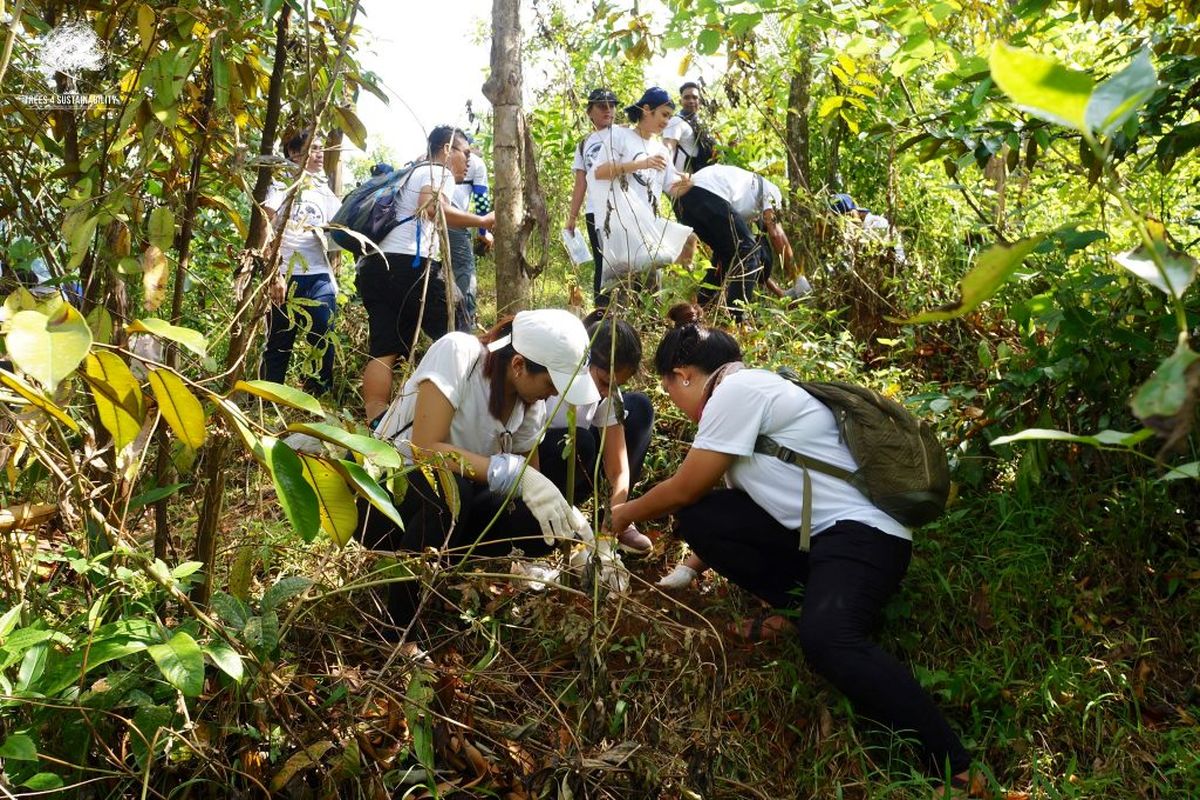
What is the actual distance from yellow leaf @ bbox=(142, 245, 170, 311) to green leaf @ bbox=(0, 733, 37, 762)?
2.64ft

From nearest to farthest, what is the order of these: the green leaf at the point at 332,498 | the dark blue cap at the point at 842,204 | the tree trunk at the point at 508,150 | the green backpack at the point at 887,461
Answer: the green leaf at the point at 332,498 → the green backpack at the point at 887,461 → the tree trunk at the point at 508,150 → the dark blue cap at the point at 842,204

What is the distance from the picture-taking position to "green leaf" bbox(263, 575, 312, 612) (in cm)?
232

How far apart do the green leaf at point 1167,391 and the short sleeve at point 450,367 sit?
2492mm

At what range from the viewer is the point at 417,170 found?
4.68 meters

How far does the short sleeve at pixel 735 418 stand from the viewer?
3068mm

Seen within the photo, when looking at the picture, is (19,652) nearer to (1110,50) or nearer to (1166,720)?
(1166,720)

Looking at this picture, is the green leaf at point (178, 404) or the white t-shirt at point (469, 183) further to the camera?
the white t-shirt at point (469, 183)

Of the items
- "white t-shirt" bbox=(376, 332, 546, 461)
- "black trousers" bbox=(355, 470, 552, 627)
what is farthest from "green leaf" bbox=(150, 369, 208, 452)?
"white t-shirt" bbox=(376, 332, 546, 461)

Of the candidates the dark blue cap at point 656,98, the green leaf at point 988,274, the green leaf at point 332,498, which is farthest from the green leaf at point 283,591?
the dark blue cap at point 656,98

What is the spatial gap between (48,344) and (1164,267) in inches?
41.2

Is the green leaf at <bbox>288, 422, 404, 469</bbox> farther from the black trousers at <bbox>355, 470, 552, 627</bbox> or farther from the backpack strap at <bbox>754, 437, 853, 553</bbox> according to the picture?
the backpack strap at <bbox>754, 437, 853, 553</bbox>

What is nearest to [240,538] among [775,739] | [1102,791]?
[775,739]

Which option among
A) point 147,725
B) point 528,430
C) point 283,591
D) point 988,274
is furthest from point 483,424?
point 988,274

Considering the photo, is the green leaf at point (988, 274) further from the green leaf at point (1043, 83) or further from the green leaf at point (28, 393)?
the green leaf at point (28, 393)
